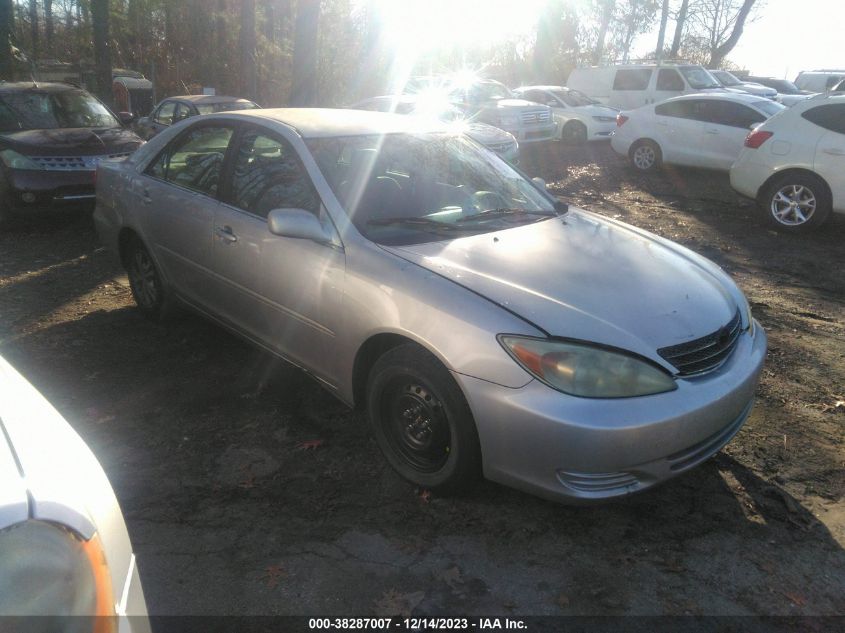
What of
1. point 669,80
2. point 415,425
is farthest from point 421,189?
point 669,80

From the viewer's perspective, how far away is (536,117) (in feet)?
50.1

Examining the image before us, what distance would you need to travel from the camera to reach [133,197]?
5062 mm

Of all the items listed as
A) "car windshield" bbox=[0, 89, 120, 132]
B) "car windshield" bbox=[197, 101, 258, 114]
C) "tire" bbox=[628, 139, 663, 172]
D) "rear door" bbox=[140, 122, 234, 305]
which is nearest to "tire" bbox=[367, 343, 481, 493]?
"rear door" bbox=[140, 122, 234, 305]

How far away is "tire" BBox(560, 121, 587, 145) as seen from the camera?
17.0m

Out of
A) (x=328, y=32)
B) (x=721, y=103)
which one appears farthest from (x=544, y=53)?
(x=721, y=103)

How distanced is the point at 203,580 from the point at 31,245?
6572 mm

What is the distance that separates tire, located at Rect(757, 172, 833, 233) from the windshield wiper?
18.0 feet

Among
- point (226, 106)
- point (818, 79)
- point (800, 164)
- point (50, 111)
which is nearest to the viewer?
point (800, 164)

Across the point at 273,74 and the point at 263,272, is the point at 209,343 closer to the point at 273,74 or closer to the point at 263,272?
the point at 263,272

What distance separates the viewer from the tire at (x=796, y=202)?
8.05m

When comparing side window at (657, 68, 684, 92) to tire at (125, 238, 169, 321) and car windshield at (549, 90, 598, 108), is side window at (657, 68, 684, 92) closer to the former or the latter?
car windshield at (549, 90, 598, 108)

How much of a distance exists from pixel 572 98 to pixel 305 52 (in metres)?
7.03

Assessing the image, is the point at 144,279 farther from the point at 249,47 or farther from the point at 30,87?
the point at 249,47

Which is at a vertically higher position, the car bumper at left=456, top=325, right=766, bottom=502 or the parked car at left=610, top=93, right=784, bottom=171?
the parked car at left=610, top=93, right=784, bottom=171
